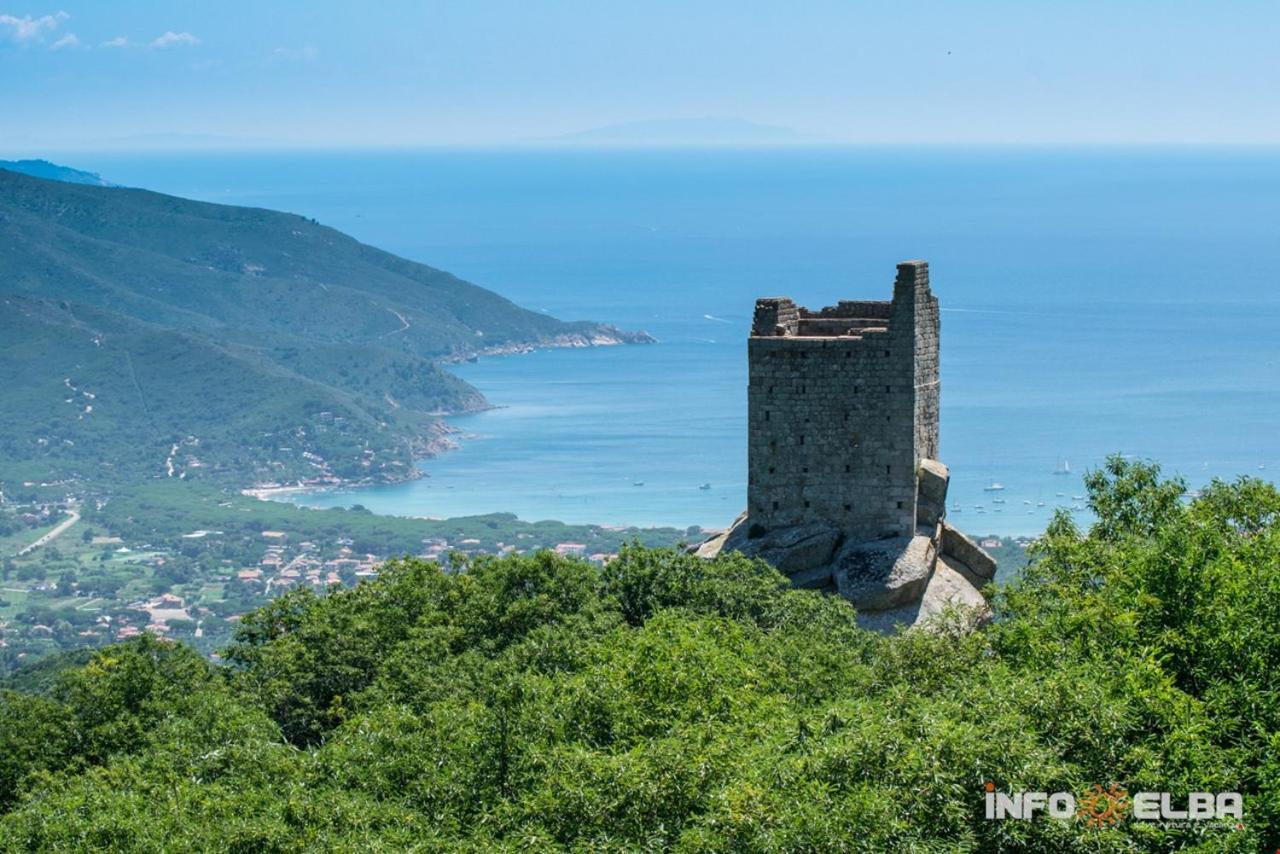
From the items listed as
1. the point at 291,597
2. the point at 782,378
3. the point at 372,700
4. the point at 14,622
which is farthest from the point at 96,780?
the point at 14,622

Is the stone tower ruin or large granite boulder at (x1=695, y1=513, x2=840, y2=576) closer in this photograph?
the stone tower ruin

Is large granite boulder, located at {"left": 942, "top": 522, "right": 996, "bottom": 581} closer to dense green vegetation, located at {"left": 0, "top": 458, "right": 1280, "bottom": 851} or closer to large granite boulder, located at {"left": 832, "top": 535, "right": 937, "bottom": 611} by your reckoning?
large granite boulder, located at {"left": 832, "top": 535, "right": 937, "bottom": 611}

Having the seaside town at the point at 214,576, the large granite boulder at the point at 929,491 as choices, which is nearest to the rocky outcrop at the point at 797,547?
the large granite boulder at the point at 929,491

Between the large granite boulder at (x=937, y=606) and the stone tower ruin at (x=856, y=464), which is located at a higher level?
the stone tower ruin at (x=856, y=464)

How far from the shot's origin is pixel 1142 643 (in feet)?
92.4

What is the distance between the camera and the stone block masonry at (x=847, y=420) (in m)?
38.6

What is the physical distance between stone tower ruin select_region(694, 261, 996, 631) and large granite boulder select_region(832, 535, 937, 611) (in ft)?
0.07

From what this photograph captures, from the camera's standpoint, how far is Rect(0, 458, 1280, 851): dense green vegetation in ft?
78.7

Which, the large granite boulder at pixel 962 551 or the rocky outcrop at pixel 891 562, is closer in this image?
the rocky outcrop at pixel 891 562

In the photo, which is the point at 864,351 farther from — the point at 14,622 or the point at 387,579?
the point at 14,622
